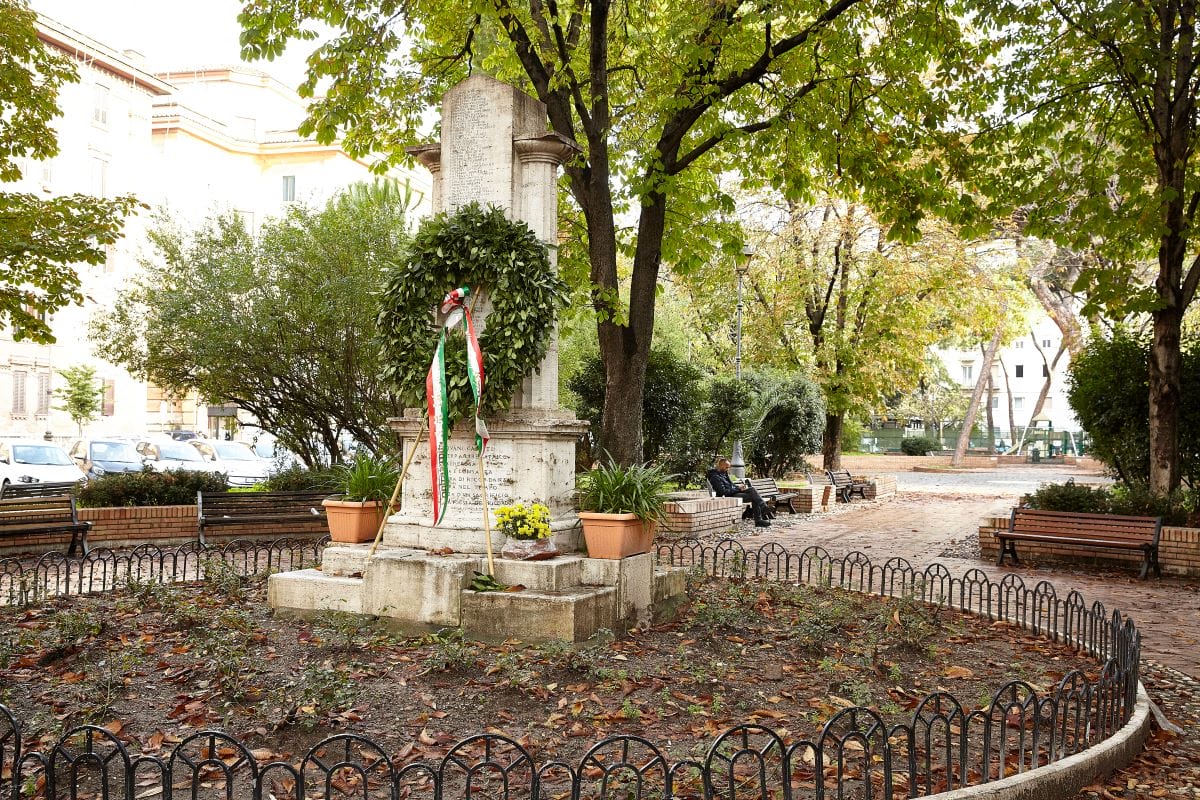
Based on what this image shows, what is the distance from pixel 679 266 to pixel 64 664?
9.84 m

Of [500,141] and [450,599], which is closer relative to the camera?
[450,599]

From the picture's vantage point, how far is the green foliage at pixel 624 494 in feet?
26.4

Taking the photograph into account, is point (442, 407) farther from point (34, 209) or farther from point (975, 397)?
point (975, 397)

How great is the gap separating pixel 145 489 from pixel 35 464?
11.5 m

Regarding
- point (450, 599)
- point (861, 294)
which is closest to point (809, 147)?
point (450, 599)

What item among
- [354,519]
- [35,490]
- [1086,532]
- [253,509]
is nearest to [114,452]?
[35,490]

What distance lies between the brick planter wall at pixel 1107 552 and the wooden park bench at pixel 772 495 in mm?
4773

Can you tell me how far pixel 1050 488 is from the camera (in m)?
14.2

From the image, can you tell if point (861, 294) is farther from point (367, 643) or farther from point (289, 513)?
point (367, 643)

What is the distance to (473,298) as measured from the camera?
8.43m

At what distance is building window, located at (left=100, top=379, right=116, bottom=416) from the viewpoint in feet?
145

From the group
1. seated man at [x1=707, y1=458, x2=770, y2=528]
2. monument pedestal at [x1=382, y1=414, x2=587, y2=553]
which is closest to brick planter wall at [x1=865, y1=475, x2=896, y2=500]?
seated man at [x1=707, y1=458, x2=770, y2=528]

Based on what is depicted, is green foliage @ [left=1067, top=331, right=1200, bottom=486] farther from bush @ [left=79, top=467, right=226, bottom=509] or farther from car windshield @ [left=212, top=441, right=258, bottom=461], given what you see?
car windshield @ [left=212, top=441, right=258, bottom=461]

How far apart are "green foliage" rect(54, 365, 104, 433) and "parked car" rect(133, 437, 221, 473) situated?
16857 millimetres
